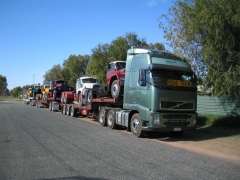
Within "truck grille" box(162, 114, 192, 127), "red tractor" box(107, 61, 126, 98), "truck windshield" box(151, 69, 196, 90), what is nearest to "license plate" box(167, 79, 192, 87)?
"truck windshield" box(151, 69, 196, 90)

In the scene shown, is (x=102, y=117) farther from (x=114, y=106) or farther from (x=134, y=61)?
(x=134, y=61)

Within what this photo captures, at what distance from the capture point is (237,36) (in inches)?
466

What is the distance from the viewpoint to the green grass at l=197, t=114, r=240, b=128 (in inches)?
557

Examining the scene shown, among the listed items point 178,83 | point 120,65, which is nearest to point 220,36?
point 178,83

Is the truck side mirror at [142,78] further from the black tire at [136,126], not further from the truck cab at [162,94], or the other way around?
the black tire at [136,126]

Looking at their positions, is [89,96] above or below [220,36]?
below

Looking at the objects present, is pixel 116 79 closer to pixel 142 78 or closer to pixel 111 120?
pixel 111 120

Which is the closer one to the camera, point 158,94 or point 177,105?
point 158,94

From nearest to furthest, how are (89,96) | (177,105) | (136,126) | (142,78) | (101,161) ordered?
(101,161), (177,105), (142,78), (136,126), (89,96)

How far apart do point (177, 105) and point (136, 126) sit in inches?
81.6

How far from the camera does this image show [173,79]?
1090 cm

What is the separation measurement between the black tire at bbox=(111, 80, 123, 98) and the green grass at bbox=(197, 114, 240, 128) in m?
5.82

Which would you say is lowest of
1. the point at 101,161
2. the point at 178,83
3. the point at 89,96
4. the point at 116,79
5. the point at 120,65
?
the point at 101,161

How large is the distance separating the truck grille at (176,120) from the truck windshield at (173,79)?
1.19 m
